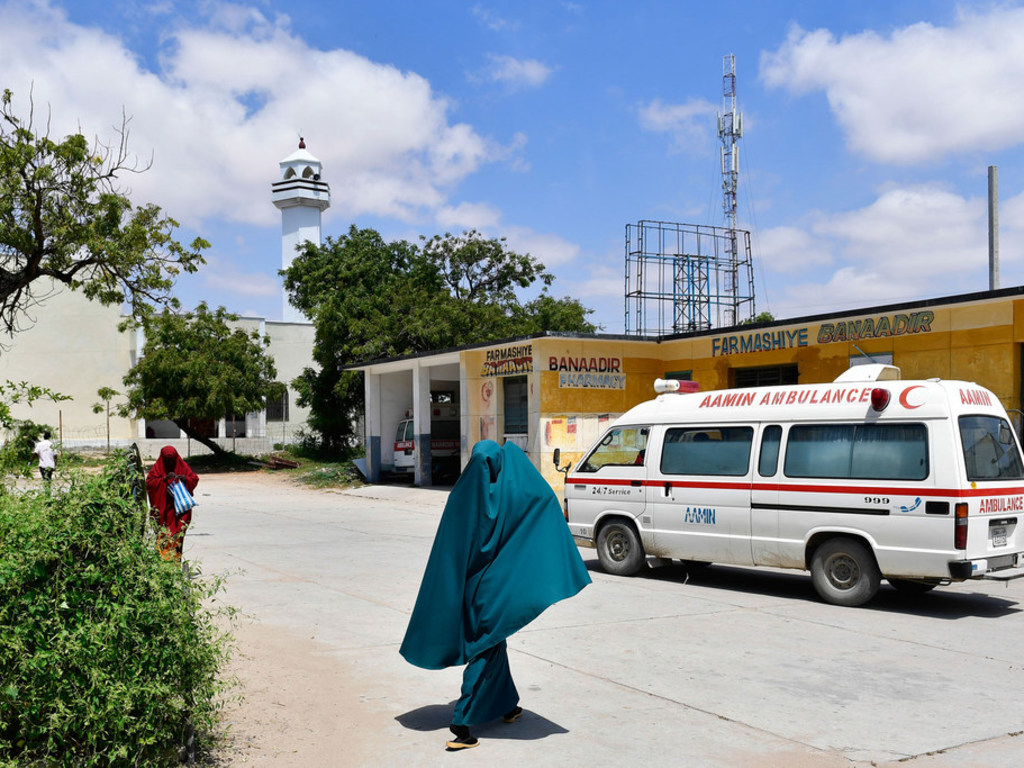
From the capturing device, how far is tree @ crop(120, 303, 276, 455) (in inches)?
1355

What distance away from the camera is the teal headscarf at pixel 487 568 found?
5.26 metres

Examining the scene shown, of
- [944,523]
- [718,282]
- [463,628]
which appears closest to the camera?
[463,628]

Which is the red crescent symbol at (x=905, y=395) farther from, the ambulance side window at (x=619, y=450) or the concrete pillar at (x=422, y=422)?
the concrete pillar at (x=422, y=422)

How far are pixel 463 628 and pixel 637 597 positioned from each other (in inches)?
207

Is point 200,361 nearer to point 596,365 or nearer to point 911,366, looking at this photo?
point 596,365

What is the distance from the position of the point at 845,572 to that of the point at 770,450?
1.51 metres

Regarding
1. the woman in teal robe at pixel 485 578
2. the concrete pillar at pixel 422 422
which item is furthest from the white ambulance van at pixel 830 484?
the concrete pillar at pixel 422 422

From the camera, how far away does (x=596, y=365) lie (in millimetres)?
22875

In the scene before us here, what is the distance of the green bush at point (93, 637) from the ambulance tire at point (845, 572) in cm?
699

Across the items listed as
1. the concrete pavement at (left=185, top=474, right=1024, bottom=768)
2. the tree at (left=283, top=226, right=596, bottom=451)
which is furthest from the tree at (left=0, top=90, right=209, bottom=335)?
the tree at (left=283, top=226, right=596, bottom=451)

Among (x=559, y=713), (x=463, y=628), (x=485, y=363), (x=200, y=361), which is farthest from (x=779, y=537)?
(x=200, y=361)

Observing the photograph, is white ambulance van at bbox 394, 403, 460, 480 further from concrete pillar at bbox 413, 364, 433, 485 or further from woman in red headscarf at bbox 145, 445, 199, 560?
woman in red headscarf at bbox 145, 445, 199, 560

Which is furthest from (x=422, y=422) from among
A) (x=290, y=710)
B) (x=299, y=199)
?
(x=299, y=199)

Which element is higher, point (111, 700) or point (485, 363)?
point (485, 363)
